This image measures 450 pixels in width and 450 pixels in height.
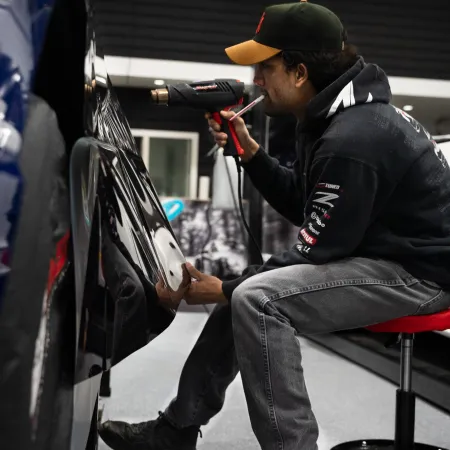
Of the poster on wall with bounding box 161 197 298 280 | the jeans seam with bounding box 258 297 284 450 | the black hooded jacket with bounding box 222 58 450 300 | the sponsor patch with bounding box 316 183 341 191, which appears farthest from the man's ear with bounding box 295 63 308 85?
→ the poster on wall with bounding box 161 197 298 280

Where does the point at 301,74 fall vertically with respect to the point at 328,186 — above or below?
above

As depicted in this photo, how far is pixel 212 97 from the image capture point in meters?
1.50

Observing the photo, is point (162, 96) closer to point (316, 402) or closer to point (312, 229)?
point (312, 229)

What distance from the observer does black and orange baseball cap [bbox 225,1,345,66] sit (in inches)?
51.5

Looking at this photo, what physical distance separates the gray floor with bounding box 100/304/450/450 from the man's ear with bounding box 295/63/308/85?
3.32 feet

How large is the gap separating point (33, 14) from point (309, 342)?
295 centimetres

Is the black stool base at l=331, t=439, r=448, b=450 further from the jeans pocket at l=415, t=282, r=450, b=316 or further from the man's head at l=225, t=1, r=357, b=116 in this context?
the man's head at l=225, t=1, r=357, b=116

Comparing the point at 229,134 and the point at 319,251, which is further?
the point at 229,134

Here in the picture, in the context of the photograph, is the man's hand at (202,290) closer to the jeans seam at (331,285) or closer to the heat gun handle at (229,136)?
the jeans seam at (331,285)

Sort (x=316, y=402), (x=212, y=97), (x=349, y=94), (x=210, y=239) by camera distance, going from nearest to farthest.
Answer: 1. (x=349, y=94)
2. (x=212, y=97)
3. (x=316, y=402)
4. (x=210, y=239)

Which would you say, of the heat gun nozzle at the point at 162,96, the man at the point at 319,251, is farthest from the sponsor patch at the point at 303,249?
the heat gun nozzle at the point at 162,96

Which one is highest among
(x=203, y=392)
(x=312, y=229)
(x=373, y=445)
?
(x=312, y=229)

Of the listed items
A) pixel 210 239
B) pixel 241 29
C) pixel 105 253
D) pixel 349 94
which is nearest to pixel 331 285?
pixel 349 94

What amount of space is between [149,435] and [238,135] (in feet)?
2.59
